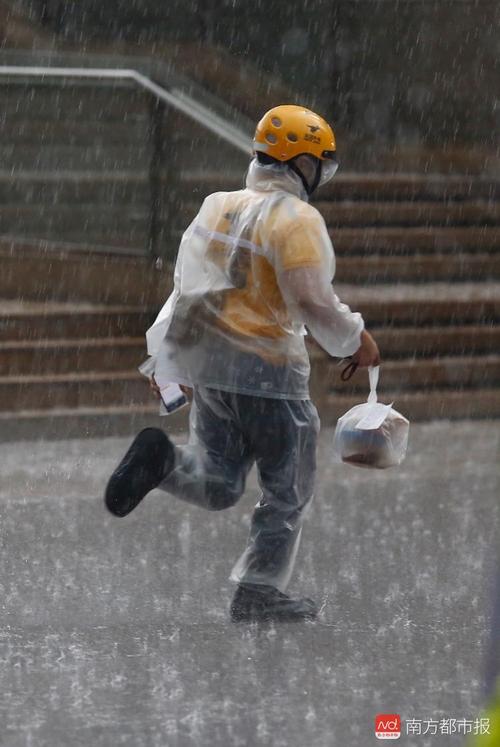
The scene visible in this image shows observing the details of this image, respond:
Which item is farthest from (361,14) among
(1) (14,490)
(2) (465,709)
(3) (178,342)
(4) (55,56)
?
(2) (465,709)

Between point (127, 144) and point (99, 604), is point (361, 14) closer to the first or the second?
point (127, 144)

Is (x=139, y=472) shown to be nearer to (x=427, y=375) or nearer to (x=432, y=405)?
(x=432, y=405)

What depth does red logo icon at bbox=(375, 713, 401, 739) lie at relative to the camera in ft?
15.6

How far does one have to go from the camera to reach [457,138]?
52.6ft

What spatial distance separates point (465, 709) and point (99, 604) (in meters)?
1.72

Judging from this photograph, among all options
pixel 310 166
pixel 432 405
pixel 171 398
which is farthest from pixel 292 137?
pixel 432 405

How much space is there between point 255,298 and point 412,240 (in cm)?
688

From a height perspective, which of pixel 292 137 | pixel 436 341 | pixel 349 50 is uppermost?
pixel 349 50

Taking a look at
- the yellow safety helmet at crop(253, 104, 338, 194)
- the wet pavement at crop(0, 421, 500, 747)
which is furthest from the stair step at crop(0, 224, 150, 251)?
the yellow safety helmet at crop(253, 104, 338, 194)

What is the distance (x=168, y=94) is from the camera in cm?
1129

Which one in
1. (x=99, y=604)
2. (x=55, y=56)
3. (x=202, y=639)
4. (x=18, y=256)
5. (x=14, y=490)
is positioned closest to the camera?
(x=202, y=639)

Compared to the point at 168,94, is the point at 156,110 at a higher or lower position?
lower

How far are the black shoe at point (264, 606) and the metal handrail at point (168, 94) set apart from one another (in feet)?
18.5

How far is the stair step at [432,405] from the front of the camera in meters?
10.1
